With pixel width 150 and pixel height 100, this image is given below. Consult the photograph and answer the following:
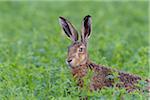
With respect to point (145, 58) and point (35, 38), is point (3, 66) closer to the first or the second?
point (145, 58)

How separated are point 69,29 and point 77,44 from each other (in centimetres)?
29

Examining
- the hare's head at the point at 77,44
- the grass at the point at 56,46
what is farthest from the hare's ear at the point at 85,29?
the grass at the point at 56,46

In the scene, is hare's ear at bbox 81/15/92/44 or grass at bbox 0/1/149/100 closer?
grass at bbox 0/1/149/100

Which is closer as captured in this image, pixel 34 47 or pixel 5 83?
pixel 5 83

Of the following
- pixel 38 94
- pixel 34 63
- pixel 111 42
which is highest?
pixel 111 42

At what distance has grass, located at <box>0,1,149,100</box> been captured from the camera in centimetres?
744

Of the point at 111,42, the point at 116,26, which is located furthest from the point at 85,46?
the point at 116,26

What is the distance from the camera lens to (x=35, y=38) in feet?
37.8

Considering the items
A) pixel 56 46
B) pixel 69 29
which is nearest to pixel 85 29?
pixel 69 29

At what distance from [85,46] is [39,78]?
648 mm

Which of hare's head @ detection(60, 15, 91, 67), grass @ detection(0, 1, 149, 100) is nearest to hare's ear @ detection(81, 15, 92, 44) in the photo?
hare's head @ detection(60, 15, 91, 67)

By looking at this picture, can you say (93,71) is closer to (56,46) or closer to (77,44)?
(77,44)

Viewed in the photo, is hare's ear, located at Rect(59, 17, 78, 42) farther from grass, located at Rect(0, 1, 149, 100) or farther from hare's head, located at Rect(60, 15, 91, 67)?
grass, located at Rect(0, 1, 149, 100)

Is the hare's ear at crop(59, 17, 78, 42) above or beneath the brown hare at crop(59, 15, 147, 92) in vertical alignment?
above
